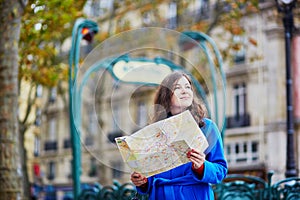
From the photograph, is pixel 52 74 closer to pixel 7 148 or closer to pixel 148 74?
pixel 7 148

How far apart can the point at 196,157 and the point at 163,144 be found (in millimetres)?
200

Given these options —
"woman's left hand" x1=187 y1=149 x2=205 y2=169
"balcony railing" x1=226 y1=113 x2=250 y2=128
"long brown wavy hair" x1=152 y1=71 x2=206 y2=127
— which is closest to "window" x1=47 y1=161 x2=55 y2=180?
"balcony railing" x1=226 y1=113 x2=250 y2=128

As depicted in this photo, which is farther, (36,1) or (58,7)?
(58,7)

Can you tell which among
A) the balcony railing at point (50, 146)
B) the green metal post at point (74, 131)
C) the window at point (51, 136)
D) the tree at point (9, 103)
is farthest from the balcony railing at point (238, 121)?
the tree at point (9, 103)

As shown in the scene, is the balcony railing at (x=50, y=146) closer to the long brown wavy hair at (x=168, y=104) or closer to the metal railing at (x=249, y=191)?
the metal railing at (x=249, y=191)

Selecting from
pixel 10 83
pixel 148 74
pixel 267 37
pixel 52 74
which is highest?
pixel 267 37

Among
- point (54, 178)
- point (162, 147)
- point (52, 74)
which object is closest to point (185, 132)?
point (162, 147)

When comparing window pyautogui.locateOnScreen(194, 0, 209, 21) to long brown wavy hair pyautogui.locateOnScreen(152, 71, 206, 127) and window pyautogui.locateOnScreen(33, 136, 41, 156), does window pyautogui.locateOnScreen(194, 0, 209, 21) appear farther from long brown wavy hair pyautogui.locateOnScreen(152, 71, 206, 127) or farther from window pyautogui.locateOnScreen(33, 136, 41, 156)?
window pyautogui.locateOnScreen(33, 136, 41, 156)

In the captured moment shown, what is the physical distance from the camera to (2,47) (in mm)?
8367

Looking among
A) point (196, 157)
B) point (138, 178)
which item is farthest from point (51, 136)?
point (196, 157)

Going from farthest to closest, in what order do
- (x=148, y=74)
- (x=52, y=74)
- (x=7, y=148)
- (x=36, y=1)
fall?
(x=52, y=74), (x=36, y=1), (x=7, y=148), (x=148, y=74)

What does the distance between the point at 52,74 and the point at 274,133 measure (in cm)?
1426

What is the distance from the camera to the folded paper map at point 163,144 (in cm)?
355

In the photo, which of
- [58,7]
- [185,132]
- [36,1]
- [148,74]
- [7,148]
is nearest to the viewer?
[185,132]
